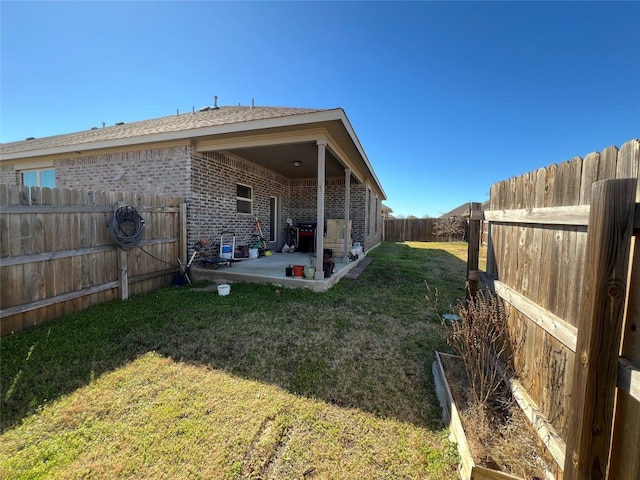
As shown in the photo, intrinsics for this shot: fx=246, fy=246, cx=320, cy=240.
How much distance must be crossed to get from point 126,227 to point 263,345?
351 cm

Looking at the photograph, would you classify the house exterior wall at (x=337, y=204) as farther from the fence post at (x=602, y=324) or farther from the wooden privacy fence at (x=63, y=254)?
the fence post at (x=602, y=324)

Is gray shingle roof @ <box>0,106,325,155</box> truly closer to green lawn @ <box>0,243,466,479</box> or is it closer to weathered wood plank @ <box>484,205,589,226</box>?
weathered wood plank @ <box>484,205,589,226</box>

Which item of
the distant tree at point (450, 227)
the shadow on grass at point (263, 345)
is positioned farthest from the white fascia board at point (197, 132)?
the distant tree at point (450, 227)

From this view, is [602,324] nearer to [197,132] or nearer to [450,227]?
[197,132]

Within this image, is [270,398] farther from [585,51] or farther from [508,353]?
[585,51]

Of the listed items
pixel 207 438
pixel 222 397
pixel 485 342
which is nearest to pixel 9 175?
pixel 222 397

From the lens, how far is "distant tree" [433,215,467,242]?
60.7ft

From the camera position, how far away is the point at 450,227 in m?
18.8

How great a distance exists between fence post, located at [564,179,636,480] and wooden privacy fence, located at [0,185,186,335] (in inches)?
215

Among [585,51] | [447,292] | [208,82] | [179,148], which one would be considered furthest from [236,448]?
[585,51]

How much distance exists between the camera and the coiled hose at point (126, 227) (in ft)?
14.1

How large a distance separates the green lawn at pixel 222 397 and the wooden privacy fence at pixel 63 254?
0.34 meters

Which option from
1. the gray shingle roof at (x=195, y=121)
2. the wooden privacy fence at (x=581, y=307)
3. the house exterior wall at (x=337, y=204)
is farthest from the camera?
the house exterior wall at (x=337, y=204)

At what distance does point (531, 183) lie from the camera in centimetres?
188
